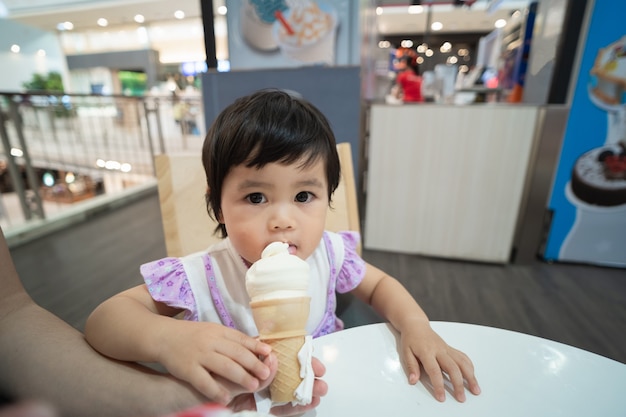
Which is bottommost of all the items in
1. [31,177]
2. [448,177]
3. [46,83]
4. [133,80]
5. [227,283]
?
[31,177]

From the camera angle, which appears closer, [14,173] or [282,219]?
[282,219]

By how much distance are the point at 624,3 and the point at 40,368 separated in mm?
3158

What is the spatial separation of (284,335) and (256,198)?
260 mm

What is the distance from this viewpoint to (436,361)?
57 cm

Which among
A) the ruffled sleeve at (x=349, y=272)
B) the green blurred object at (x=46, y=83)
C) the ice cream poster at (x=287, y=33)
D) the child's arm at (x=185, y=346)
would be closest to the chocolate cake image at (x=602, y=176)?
the ice cream poster at (x=287, y=33)

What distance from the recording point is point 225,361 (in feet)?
1.44

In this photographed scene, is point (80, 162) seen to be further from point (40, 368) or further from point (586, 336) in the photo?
point (586, 336)

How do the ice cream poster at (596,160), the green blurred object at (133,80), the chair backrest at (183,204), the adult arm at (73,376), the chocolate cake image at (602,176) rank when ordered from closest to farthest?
the adult arm at (73,376), the chair backrest at (183,204), the ice cream poster at (596,160), the chocolate cake image at (602,176), the green blurred object at (133,80)

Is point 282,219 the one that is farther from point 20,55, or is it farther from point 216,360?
point 20,55

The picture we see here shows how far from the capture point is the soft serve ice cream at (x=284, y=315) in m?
0.46

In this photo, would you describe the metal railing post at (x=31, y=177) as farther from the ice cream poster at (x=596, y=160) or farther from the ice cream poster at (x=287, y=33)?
the ice cream poster at (x=596, y=160)

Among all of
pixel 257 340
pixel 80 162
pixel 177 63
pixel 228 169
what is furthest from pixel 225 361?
pixel 177 63

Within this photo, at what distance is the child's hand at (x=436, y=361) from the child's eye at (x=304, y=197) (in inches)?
13.1

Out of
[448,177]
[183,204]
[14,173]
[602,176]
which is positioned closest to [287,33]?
[448,177]
